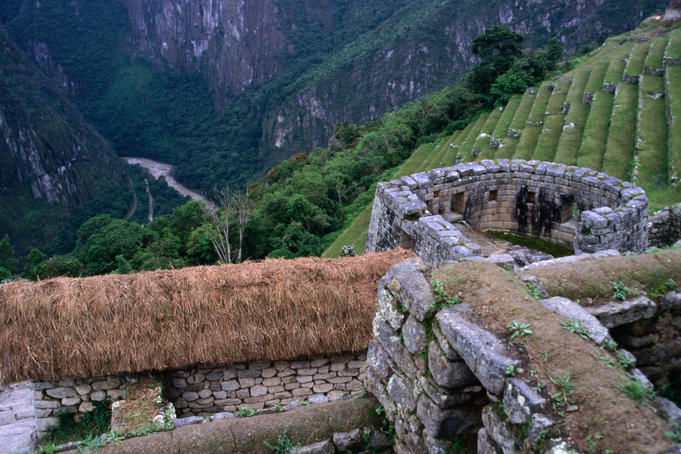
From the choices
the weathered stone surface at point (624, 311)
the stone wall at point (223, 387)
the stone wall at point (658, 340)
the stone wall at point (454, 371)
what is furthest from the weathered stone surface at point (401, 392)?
the stone wall at point (223, 387)

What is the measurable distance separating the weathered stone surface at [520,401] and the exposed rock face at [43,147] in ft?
406

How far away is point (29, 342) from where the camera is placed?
657 cm

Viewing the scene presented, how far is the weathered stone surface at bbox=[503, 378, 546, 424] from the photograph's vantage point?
3066 millimetres

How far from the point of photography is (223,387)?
285 inches

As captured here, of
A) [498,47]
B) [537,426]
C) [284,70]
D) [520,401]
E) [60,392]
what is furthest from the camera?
[284,70]

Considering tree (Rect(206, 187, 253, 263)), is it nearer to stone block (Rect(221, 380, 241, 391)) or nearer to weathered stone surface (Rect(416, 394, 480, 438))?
stone block (Rect(221, 380, 241, 391))

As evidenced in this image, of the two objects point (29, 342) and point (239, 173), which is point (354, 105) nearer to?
point (239, 173)

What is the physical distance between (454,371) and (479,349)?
41 centimetres

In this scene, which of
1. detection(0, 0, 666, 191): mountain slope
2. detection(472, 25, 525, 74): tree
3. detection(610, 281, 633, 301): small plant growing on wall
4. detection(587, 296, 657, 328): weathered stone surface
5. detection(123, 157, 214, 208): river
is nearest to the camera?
detection(587, 296, 657, 328): weathered stone surface

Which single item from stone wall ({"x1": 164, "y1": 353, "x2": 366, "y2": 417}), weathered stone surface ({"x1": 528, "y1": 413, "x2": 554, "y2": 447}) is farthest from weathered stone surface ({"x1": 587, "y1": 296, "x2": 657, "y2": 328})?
stone wall ({"x1": 164, "y1": 353, "x2": 366, "y2": 417})

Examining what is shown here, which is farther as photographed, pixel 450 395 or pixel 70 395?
pixel 70 395

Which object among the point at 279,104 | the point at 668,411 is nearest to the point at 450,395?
the point at 668,411

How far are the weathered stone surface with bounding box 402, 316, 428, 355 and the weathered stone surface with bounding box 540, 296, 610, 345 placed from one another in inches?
41.5

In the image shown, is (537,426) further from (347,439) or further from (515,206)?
(515,206)
